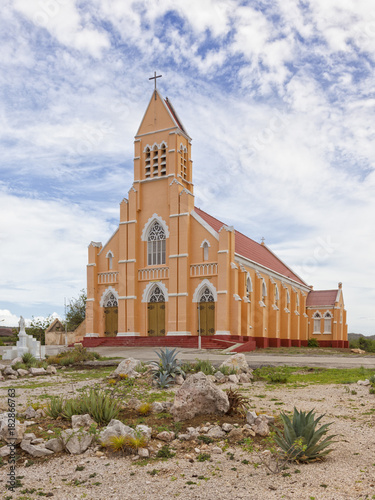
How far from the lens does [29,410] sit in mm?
9672

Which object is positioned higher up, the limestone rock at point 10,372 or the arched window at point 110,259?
the arched window at point 110,259

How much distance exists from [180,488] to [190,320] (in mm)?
31457

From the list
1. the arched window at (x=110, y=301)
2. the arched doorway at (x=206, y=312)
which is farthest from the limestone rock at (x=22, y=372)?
the arched window at (x=110, y=301)

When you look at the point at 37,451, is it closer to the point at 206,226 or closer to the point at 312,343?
the point at 206,226

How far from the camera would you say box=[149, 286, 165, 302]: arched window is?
3933cm

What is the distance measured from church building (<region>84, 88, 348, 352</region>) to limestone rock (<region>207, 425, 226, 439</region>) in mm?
Result: 25538

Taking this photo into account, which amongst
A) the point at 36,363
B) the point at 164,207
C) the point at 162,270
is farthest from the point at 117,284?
the point at 36,363

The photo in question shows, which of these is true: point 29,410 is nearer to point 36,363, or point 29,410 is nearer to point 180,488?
point 180,488

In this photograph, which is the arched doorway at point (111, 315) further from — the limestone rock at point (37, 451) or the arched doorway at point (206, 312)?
Answer: the limestone rock at point (37, 451)

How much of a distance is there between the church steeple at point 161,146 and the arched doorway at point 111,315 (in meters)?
10.4

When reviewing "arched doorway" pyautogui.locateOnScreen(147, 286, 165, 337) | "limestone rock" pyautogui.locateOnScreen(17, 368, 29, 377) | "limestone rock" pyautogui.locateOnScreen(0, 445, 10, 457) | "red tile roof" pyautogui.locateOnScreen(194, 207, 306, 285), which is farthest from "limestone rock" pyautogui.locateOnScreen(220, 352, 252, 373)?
"red tile roof" pyautogui.locateOnScreen(194, 207, 306, 285)

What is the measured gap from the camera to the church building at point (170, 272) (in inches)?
1436

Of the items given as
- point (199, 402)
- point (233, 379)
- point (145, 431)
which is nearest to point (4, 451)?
point (145, 431)

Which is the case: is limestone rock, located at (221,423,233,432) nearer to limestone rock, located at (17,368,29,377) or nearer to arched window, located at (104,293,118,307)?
limestone rock, located at (17,368,29,377)
